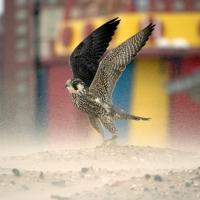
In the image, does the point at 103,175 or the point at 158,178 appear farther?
the point at 103,175

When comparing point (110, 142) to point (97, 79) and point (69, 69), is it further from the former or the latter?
point (69, 69)

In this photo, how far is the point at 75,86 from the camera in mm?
11516

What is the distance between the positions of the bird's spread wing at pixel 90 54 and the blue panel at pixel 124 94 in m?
5.87

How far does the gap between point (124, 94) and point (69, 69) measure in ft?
5.65

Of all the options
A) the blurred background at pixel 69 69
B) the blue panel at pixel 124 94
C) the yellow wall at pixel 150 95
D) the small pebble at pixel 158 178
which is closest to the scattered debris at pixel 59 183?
the small pebble at pixel 158 178

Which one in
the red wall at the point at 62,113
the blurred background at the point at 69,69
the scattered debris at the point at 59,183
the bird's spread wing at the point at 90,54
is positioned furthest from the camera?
the blurred background at the point at 69,69

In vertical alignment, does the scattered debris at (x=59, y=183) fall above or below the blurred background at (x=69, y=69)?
above

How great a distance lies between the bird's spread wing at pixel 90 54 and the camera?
11758mm

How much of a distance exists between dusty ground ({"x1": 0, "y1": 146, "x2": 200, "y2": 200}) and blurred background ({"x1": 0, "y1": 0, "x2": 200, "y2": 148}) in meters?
Result: 3.47

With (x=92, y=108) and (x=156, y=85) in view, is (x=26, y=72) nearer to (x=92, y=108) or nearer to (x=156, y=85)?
(x=156, y=85)

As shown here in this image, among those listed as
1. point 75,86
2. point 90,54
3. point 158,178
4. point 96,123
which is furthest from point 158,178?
point 90,54

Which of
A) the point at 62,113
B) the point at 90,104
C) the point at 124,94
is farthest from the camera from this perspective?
the point at 62,113

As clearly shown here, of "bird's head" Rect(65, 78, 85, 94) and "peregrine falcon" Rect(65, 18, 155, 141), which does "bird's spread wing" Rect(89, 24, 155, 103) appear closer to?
"peregrine falcon" Rect(65, 18, 155, 141)

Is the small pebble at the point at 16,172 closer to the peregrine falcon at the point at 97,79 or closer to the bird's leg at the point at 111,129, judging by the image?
the peregrine falcon at the point at 97,79
